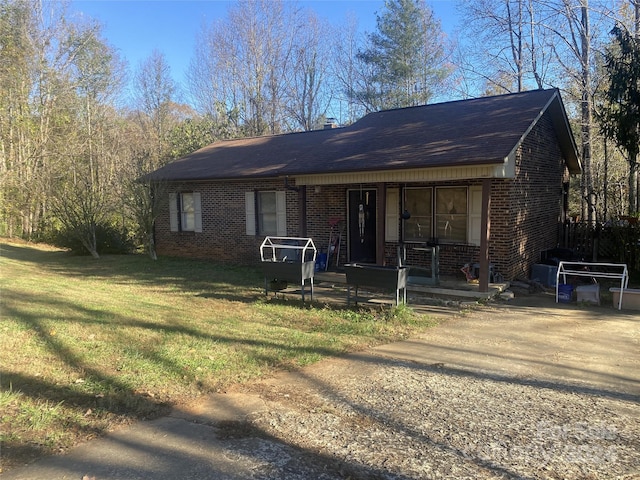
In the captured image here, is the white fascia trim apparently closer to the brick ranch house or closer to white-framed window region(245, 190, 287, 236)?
the brick ranch house

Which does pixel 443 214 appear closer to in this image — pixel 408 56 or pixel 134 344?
pixel 134 344

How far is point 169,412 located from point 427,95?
1117 inches

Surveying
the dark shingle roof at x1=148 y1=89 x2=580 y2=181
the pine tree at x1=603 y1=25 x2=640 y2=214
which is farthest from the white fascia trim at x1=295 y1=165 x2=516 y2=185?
the pine tree at x1=603 y1=25 x2=640 y2=214

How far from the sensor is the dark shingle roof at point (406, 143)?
9.84m

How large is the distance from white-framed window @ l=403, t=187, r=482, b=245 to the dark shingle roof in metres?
1.36

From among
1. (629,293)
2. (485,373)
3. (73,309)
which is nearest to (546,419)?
(485,373)

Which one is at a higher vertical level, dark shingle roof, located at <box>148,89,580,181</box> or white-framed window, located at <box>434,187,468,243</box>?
dark shingle roof, located at <box>148,89,580,181</box>

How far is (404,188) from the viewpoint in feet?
40.1

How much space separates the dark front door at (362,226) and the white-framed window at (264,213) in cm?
227

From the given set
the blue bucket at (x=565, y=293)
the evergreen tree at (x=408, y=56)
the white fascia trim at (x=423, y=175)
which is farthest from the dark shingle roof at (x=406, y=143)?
the evergreen tree at (x=408, y=56)

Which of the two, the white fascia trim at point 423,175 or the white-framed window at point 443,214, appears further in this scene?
the white-framed window at point 443,214

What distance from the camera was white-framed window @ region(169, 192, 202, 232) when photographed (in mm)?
16141

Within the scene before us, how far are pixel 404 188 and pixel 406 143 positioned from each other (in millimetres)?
1278

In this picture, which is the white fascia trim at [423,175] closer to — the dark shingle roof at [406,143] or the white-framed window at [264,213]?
the dark shingle roof at [406,143]
